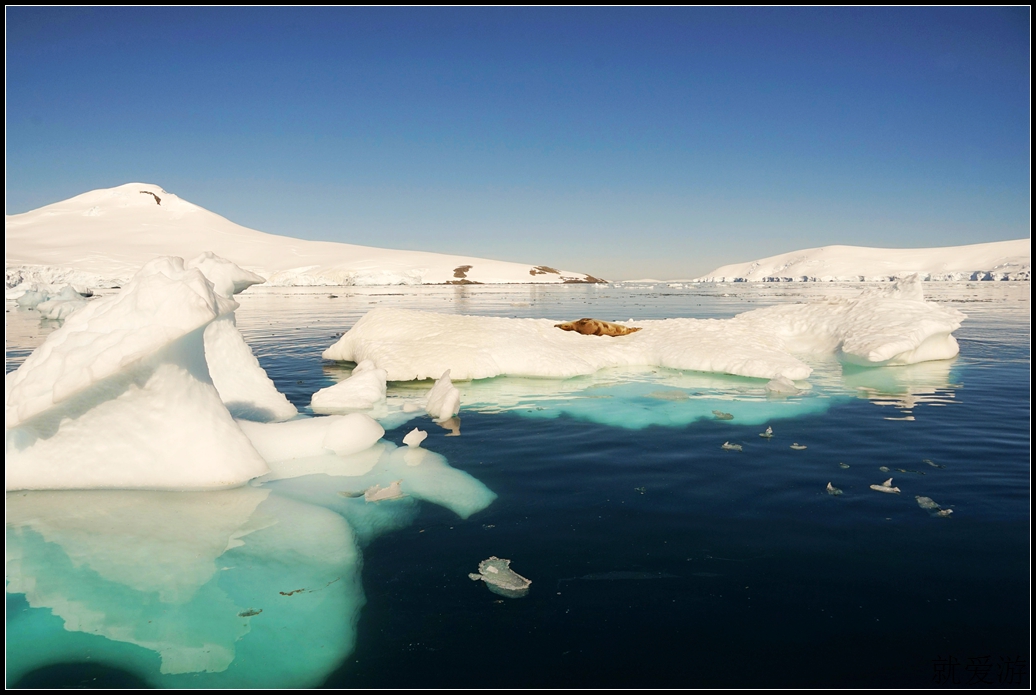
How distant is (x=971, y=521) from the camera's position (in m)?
4.55

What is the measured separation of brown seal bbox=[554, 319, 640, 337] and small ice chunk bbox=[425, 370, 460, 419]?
6.60 metres

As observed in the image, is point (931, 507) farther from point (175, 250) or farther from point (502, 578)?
point (175, 250)

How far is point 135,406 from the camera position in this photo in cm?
535

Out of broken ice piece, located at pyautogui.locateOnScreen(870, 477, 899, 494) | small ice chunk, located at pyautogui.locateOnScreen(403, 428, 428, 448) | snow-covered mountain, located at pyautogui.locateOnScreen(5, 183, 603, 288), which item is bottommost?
broken ice piece, located at pyautogui.locateOnScreen(870, 477, 899, 494)

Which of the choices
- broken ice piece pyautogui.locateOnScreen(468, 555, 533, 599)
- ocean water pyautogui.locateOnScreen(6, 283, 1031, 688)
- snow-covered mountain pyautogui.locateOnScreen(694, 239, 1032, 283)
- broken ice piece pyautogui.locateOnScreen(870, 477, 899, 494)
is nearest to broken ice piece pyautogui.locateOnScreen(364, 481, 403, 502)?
ocean water pyautogui.locateOnScreen(6, 283, 1031, 688)

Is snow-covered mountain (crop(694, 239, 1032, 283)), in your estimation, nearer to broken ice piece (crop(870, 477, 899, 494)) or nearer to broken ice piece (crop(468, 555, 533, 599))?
broken ice piece (crop(870, 477, 899, 494))

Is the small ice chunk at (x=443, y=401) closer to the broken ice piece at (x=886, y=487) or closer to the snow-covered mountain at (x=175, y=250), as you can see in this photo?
the broken ice piece at (x=886, y=487)

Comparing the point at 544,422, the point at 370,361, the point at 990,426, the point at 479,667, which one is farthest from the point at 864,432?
the point at 370,361

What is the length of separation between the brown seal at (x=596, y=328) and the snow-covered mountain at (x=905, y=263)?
10349cm

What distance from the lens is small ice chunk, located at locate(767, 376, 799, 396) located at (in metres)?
9.50

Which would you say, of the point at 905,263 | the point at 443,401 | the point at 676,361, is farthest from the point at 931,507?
the point at 905,263

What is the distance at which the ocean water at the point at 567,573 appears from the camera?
2.99 m

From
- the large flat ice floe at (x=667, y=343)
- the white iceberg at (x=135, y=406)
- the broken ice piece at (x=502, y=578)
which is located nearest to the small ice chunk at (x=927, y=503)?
the broken ice piece at (x=502, y=578)

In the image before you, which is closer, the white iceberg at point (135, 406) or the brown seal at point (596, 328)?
the white iceberg at point (135, 406)
